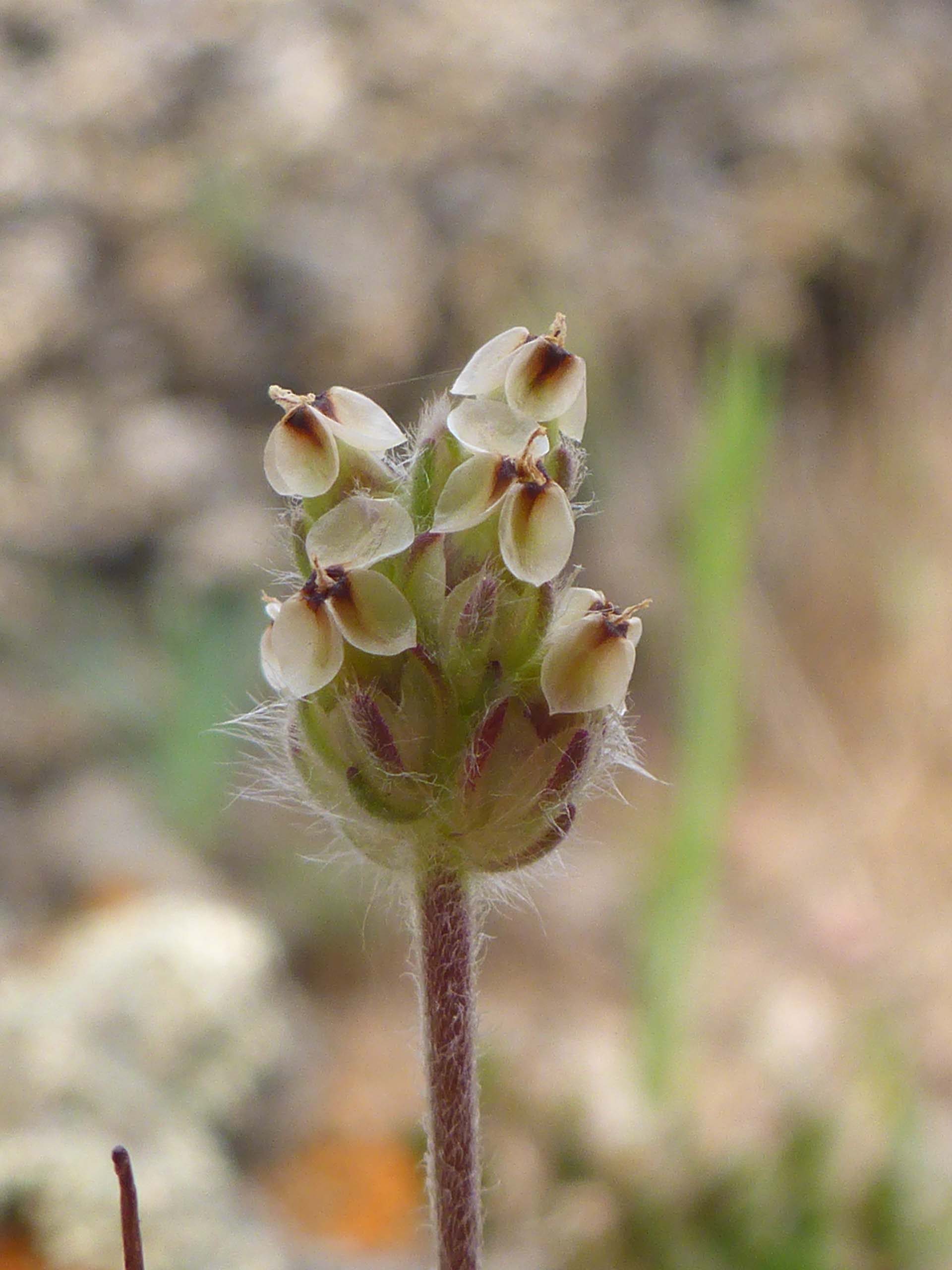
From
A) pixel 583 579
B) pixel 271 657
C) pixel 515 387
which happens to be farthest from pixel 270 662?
pixel 583 579

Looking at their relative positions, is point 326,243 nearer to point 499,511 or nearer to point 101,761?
point 101,761

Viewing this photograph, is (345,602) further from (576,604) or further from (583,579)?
(583,579)

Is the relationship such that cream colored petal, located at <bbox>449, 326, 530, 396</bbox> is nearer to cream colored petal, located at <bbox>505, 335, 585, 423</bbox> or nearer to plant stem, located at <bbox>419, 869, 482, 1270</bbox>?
cream colored petal, located at <bbox>505, 335, 585, 423</bbox>

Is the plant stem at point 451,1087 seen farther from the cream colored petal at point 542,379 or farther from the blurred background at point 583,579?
the blurred background at point 583,579

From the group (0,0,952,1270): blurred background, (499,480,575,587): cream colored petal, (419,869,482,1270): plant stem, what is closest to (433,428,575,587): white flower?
(499,480,575,587): cream colored petal

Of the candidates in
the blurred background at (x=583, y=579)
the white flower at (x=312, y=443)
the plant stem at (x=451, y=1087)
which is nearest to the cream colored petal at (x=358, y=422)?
the white flower at (x=312, y=443)

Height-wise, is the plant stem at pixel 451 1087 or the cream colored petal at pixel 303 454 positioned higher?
the cream colored petal at pixel 303 454
